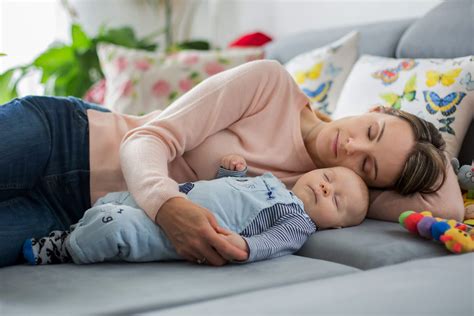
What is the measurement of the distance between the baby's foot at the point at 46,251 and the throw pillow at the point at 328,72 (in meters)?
1.24

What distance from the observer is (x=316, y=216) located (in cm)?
149

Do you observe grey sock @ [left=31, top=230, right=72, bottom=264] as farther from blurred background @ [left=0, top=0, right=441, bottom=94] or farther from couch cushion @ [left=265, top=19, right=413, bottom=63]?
blurred background @ [left=0, top=0, right=441, bottom=94]

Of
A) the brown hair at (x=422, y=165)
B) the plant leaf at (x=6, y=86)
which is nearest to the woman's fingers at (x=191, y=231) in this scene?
the brown hair at (x=422, y=165)

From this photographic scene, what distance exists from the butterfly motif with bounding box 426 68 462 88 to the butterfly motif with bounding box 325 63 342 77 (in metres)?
0.53

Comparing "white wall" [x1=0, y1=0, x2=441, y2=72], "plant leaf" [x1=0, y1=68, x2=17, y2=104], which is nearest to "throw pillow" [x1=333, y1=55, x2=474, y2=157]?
"white wall" [x1=0, y1=0, x2=441, y2=72]

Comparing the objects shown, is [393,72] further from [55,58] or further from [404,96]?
[55,58]

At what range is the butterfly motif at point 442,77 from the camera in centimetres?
183

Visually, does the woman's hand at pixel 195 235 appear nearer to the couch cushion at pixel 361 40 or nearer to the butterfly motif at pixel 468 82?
the butterfly motif at pixel 468 82

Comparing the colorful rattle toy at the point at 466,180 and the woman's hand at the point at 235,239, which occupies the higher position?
the woman's hand at the point at 235,239

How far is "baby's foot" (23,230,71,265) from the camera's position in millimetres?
1343

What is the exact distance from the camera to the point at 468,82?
1.80 m

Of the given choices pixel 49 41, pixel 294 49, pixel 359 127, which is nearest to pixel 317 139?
pixel 359 127

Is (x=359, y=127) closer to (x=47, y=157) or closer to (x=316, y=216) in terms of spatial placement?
(x=316, y=216)

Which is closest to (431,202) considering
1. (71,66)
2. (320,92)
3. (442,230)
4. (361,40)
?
(442,230)
